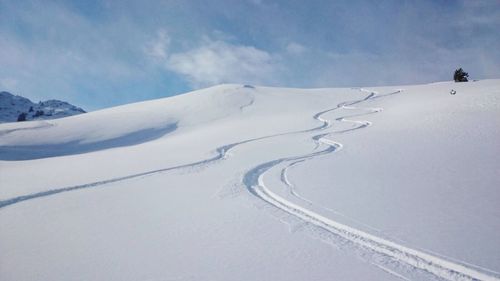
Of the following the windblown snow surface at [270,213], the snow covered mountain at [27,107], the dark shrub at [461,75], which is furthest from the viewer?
the snow covered mountain at [27,107]

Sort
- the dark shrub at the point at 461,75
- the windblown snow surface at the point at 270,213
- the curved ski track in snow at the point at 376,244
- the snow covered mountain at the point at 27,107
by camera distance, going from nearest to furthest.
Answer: the curved ski track in snow at the point at 376,244 < the windblown snow surface at the point at 270,213 < the dark shrub at the point at 461,75 < the snow covered mountain at the point at 27,107

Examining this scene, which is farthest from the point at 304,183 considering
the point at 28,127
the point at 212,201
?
the point at 28,127

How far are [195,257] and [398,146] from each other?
36.1 ft

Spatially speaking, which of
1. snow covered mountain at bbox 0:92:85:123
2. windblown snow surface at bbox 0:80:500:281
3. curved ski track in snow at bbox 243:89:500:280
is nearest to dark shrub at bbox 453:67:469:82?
windblown snow surface at bbox 0:80:500:281

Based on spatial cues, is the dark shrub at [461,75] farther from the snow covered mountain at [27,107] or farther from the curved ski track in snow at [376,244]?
the snow covered mountain at [27,107]

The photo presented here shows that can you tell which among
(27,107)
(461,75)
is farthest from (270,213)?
(27,107)

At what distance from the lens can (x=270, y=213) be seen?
20.7 ft

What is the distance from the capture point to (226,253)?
4.64 m

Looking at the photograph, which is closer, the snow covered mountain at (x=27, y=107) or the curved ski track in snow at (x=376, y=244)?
the curved ski track in snow at (x=376, y=244)

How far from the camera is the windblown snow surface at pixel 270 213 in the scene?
4254 millimetres

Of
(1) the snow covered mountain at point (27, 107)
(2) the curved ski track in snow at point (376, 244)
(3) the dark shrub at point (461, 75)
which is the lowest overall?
(2) the curved ski track in snow at point (376, 244)

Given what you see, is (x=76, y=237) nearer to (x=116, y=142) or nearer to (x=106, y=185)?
(x=106, y=185)

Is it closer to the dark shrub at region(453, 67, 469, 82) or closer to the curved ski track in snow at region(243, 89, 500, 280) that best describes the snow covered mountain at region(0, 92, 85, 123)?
the dark shrub at region(453, 67, 469, 82)

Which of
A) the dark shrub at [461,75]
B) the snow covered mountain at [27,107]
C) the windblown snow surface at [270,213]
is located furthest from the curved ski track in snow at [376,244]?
the snow covered mountain at [27,107]
